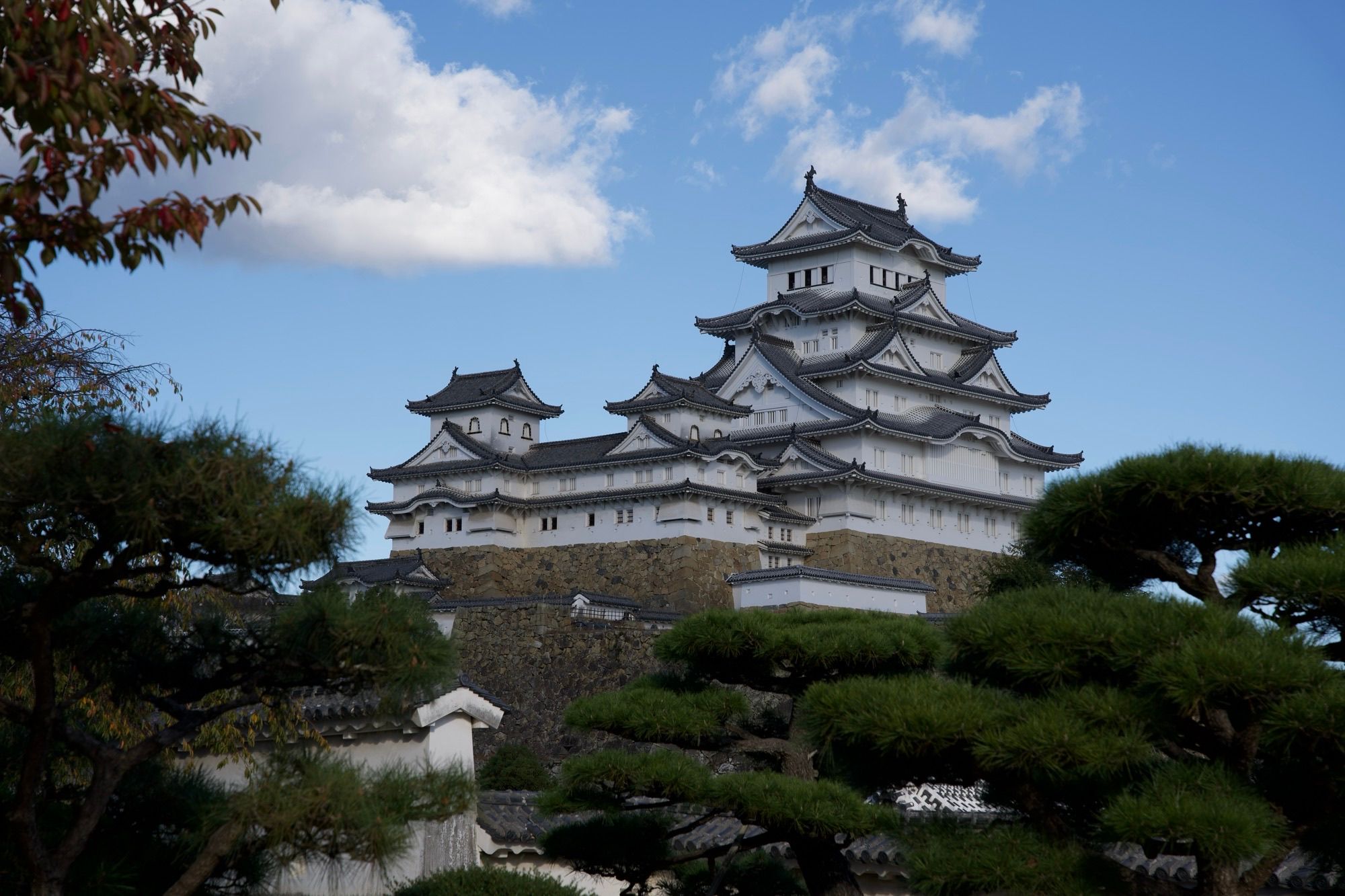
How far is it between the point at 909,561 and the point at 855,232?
9562 mm

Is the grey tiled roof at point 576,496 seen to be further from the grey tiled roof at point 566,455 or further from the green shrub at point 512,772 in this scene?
the green shrub at point 512,772

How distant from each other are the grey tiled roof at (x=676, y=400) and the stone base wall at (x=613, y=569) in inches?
138

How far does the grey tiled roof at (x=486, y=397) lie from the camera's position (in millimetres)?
39969

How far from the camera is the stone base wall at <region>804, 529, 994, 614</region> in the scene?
3728cm

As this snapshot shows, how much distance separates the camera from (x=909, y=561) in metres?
38.4

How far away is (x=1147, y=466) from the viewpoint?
30.0 feet

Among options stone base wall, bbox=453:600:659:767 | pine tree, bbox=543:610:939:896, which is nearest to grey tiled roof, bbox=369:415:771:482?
stone base wall, bbox=453:600:659:767

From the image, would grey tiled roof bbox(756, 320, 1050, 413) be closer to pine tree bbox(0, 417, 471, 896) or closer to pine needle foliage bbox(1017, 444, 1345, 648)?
pine needle foliage bbox(1017, 444, 1345, 648)

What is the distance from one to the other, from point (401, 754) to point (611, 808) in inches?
73.0

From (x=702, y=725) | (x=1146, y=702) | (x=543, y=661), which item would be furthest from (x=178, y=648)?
(x=543, y=661)

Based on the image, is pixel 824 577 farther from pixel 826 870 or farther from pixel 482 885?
pixel 482 885

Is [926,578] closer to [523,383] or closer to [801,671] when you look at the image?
[523,383]

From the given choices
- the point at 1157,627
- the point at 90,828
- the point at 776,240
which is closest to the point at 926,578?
the point at 776,240

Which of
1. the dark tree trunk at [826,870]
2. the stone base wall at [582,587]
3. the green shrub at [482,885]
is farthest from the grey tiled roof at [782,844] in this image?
the stone base wall at [582,587]
